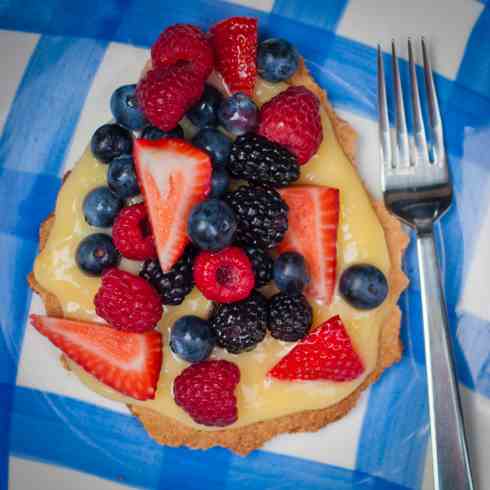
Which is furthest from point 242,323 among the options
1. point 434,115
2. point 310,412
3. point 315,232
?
point 434,115

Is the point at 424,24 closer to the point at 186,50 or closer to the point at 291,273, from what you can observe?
the point at 186,50

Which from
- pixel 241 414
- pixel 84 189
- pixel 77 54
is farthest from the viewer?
pixel 77 54

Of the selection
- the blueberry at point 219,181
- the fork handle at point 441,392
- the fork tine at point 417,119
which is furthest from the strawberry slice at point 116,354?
the fork tine at point 417,119

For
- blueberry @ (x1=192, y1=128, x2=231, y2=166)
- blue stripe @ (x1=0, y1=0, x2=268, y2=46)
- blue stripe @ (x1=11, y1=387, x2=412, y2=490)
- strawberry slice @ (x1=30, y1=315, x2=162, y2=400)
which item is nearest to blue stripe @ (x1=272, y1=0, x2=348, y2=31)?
blue stripe @ (x1=0, y1=0, x2=268, y2=46)

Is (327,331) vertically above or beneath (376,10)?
beneath

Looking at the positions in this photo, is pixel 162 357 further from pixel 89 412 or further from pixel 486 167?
pixel 486 167

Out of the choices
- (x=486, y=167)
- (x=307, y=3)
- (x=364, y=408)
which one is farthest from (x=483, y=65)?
(x=364, y=408)
